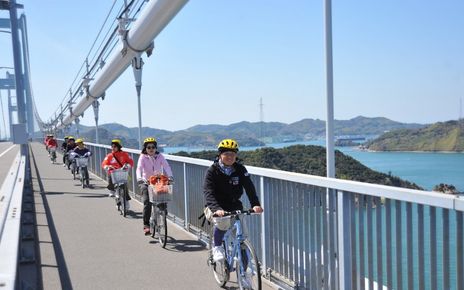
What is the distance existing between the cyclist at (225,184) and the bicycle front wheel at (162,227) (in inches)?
93.8

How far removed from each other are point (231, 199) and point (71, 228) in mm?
5064

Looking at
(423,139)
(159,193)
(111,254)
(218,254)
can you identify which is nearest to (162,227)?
(159,193)

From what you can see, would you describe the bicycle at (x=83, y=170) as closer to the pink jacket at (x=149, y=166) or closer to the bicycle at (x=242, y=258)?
the pink jacket at (x=149, y=166)

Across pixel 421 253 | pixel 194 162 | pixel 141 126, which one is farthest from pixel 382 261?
pixel 141 126

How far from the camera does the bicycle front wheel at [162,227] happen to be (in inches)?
287

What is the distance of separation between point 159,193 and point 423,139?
113 ft

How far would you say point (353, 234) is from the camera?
13.4ft

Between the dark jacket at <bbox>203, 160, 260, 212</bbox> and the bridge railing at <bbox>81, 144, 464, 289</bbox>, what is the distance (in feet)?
1.31

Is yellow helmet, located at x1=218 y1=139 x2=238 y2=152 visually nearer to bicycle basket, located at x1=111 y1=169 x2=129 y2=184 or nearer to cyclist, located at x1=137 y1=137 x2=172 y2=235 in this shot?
cyclist, located at x1=137 y1=137 x2=172 y2=235

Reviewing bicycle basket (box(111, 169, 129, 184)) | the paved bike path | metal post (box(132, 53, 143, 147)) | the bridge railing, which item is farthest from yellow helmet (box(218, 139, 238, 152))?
metal post (box(132, 53, 143, 147))

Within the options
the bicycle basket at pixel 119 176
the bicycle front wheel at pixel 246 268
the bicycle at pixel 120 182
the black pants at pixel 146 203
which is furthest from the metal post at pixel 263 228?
the bicycle basket at pixel 119 176

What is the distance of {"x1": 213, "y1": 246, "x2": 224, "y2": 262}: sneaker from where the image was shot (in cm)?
506

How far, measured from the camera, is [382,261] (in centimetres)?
366

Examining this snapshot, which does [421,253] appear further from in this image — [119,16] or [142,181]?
[119,16]
